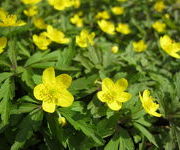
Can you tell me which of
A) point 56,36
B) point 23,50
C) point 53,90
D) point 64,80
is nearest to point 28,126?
point 53,90

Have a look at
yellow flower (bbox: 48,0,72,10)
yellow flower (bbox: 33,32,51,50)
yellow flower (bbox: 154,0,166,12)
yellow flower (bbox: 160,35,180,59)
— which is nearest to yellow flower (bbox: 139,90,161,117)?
yellow flower (bbox: 160,35,180,59)

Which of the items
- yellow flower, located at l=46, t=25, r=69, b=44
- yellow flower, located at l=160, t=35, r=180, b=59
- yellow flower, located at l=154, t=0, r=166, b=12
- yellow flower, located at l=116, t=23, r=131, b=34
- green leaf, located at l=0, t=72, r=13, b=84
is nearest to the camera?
green leaf, located at l=0, t=72, r=13, b=84

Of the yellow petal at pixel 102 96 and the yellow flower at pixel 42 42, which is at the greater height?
the yellow flower at pixel 42 42

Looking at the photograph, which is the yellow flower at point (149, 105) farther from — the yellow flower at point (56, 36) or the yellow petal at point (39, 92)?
the yellow flower at point (56, 36)

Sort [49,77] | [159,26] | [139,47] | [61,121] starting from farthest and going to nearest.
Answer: [159,26] → [139,47] → [61,121] → [49,77]

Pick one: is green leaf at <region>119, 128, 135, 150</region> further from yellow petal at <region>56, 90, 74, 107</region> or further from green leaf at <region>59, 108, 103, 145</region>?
yellow petal at <region>56, 90, 74, 107</region>

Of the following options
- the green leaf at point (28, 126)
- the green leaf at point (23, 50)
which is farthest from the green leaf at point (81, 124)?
the green leaf at point (23, 50)

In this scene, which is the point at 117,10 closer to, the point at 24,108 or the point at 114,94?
the point at 114,94
